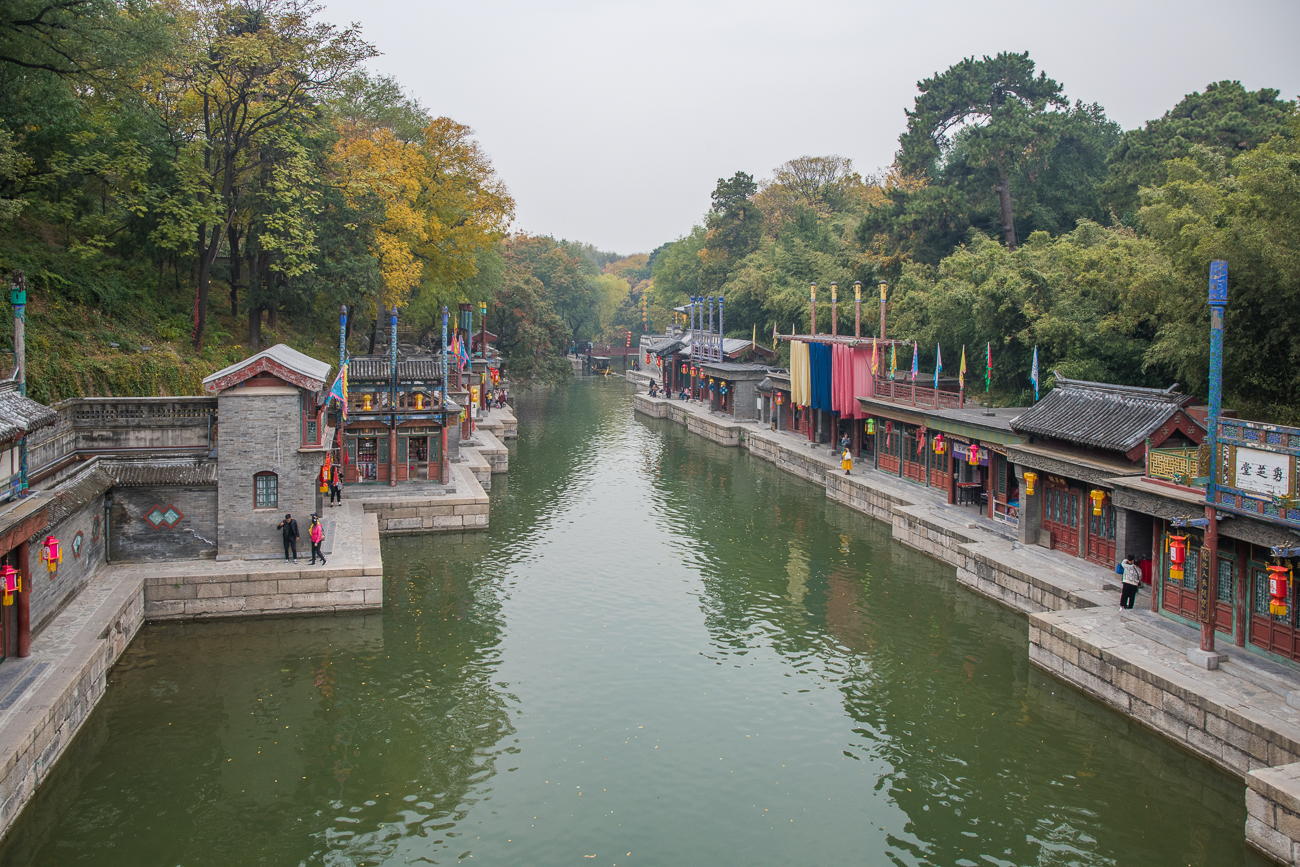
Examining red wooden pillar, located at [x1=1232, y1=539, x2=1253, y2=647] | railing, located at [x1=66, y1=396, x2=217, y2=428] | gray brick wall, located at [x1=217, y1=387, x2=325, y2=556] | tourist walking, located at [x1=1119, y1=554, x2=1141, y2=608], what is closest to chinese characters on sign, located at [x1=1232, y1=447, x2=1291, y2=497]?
red wooden pillar, located at [x1=1232, y1=539, x2=1253, y2=647]

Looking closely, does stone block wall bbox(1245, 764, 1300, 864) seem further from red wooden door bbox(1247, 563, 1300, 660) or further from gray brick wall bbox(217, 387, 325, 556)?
gray brick wall bbox(217, 387, 325, 556)

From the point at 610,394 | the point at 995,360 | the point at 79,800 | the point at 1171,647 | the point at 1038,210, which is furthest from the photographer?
the point at 610,394

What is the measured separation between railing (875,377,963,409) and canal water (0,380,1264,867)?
995cm

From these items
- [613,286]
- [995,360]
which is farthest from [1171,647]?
[613,286]

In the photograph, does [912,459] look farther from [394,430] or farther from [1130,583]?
[394,430]

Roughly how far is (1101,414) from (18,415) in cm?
2368

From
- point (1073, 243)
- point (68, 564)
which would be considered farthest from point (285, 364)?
point (1073, 243)

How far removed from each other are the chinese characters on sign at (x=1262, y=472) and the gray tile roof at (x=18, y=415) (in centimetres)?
2111

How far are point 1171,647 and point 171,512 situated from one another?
848 inches

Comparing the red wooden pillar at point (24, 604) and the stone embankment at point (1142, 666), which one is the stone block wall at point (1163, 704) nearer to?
the stone embankment at point (1142, 666)

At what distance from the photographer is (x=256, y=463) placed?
69.9ft

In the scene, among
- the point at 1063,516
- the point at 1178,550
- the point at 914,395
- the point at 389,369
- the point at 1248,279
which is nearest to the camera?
the point at 1178,550

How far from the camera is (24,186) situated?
2705 cm

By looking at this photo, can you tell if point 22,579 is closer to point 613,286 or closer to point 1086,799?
point 1086,799
